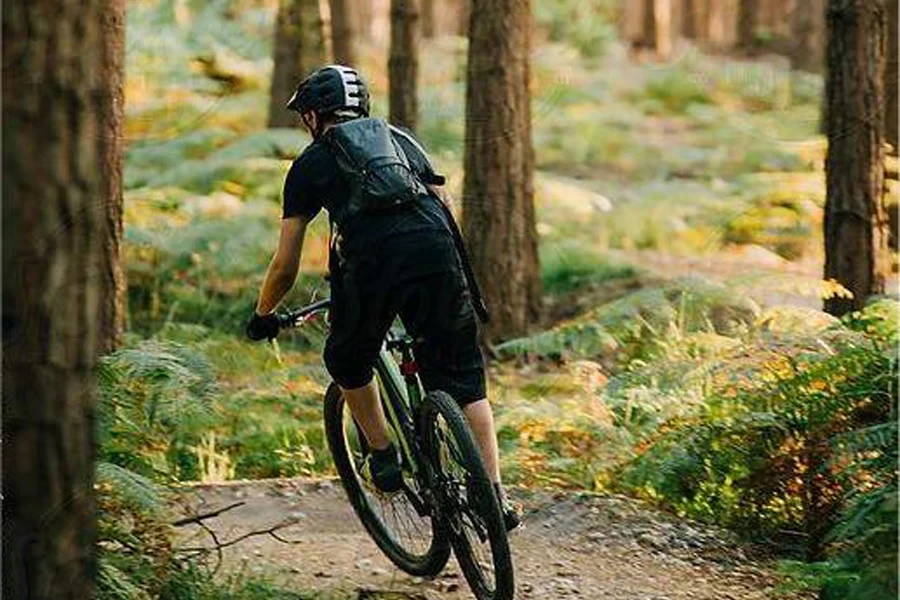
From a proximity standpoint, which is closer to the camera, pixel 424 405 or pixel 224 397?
A: pixel 424 405

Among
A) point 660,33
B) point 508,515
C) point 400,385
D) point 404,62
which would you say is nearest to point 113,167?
point 400,385

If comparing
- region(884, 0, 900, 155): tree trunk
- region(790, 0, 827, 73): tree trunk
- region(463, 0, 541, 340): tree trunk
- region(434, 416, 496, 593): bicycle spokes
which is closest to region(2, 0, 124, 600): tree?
region(434, 416, 496, 593): bicycle spokes

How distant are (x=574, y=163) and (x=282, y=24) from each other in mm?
6154

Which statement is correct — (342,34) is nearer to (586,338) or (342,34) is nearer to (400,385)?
(586,338)

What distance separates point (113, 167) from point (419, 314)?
3515mm

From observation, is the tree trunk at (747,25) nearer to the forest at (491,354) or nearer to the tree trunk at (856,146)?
the forest at (491,354)

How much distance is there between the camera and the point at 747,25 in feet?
117

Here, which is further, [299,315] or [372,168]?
[299,315]

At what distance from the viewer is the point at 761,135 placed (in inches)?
942

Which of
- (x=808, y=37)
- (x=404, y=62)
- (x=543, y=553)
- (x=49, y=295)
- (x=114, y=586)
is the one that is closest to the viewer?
(x=49, y=295)

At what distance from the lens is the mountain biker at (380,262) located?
615cm

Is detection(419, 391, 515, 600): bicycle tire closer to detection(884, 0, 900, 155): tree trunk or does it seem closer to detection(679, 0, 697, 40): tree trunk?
detection(884, 0, 900, 155): tree trunk

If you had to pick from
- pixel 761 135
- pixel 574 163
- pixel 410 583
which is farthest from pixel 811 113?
pixel 410 583

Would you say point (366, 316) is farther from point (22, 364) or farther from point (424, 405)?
point (22, 364)
